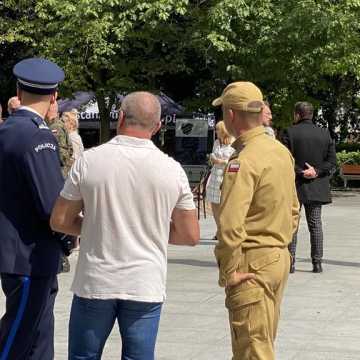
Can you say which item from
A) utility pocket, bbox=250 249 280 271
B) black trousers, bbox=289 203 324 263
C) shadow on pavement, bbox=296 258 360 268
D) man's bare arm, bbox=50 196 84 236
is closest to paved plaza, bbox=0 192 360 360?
shadow on pavement, bbox=296 258 360 268

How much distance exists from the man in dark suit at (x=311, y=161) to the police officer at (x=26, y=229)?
5.39 metres

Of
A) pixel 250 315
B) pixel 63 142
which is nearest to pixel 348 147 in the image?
pixel 63 142

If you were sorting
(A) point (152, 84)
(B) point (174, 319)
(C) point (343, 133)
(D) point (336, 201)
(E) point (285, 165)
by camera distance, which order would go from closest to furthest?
1. (E) point (285, 165)
2. (B) point (174, 319)
3. (D) point (336, 201)
4. (A) point (152, 84)
5. (C) point (343, 133)

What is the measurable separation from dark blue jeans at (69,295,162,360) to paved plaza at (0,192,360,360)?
2152mm

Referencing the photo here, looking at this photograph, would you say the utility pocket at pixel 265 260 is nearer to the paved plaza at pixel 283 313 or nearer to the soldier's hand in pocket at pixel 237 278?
the soldier's hand in pocket at pixel 237 278

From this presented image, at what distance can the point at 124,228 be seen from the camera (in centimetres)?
402

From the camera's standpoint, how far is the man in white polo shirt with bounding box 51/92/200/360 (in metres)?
3.99

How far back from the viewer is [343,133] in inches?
1275

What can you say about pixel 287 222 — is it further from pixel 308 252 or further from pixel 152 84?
pixel 152 84

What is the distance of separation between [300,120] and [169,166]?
5848 mm

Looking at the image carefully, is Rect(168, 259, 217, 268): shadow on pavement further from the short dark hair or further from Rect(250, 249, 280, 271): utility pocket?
Rect(250, 249, 280, 271): utility pocket

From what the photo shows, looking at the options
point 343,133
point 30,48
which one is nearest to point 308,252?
point 30,48

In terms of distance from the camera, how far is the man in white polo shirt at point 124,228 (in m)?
3.99

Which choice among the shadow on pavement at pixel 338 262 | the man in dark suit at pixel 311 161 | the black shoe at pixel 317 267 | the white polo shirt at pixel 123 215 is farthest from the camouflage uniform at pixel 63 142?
the white polo shirt at pixel 123 215
